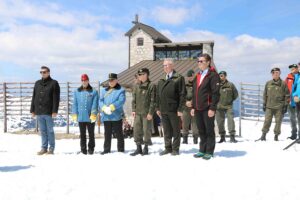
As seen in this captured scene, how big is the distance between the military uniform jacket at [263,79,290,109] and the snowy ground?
268 centimetres

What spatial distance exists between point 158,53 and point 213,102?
1986 cm

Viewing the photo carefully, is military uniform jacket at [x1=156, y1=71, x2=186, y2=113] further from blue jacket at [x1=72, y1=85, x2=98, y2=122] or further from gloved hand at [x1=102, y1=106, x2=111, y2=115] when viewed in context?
blue jacket at [x1=72, y1=85, x2=98, y2=122]

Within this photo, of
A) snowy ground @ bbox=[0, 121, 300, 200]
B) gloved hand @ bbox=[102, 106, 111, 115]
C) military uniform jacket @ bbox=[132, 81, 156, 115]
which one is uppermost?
military uniform jacket @ bbox=[132, 81, 156, 115]

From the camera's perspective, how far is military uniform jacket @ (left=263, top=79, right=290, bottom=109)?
8.56 m

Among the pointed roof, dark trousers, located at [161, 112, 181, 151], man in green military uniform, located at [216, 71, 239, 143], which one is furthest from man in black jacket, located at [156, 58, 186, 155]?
the pointed roof

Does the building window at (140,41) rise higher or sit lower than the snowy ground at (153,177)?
higher

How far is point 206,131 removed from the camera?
582cm

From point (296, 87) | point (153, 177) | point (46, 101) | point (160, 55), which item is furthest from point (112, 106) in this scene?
point (160, 55)

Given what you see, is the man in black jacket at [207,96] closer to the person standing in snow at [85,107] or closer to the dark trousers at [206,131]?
the dark trousers at [206,131]

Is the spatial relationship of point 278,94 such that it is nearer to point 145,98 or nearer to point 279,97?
point 279,97

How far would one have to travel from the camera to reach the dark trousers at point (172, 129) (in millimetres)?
6117

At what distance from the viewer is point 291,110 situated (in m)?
8.96

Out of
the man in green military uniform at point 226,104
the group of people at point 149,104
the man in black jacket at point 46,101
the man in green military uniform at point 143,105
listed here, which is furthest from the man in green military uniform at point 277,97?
the man in black jacket at point 46,101

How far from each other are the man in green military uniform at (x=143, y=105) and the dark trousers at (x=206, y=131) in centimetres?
100
